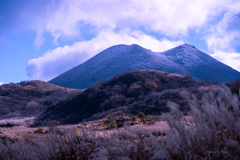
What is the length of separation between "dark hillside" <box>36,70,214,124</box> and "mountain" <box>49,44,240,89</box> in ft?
118

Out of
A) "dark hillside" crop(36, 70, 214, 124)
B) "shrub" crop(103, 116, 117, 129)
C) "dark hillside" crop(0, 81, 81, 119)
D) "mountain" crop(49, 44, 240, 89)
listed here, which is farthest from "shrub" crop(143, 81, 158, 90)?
"mountain" crop(49, 44, 240, 89)

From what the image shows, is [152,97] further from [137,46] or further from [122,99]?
[137,46]

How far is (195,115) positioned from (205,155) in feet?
1.70

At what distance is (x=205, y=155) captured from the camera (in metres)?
2.14

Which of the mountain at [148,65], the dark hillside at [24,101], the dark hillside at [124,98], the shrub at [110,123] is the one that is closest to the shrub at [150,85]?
the dark hillside at [124,98]

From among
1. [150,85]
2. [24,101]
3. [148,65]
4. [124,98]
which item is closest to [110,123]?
[124,98]

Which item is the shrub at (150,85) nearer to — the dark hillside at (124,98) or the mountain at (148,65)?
the dark hillside at (124,98)

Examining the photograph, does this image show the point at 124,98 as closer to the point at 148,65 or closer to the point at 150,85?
Result: the point at 150,85

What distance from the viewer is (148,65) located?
67.9 metres

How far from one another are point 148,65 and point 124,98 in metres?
47.3

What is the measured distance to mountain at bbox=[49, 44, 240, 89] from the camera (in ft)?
210

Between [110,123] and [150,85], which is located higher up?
[150,85]

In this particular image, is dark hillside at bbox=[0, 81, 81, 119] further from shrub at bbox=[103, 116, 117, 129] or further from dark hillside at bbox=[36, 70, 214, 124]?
shrub at bbox=[103, 116, 117, 129]

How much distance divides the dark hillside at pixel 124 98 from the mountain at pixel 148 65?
36.0 meters
